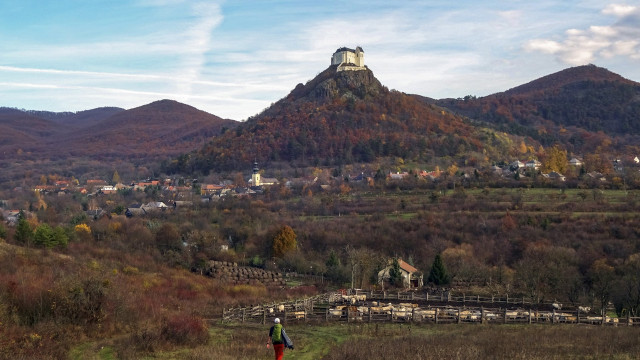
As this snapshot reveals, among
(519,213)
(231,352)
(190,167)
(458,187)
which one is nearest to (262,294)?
(231,352)

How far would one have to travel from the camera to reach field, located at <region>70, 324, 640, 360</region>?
15914 mm

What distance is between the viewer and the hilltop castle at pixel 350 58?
139 m

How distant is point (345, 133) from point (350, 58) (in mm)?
28198

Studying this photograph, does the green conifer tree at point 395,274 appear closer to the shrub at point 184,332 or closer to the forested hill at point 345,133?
the shrub at point 184,332

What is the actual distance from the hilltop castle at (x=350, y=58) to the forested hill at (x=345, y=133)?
8.92 feet

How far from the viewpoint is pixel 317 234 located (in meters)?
51.6

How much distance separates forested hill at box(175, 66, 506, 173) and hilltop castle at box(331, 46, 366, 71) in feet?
8.92

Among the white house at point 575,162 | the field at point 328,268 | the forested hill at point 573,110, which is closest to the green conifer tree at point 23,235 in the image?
the field at point 328,268

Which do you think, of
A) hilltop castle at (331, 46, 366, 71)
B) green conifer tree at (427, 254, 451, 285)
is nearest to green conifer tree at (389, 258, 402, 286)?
green conifer tree at (427, 254, 451, 285)

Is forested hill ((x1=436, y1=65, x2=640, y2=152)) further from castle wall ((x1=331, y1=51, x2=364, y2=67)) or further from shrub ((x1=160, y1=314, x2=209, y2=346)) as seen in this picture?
shrub ((x1=160, y1=314, x2=209, y2=346))

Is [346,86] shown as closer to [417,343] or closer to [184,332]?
[184,332]

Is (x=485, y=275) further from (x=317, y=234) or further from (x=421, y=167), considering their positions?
(x=421, y=167)

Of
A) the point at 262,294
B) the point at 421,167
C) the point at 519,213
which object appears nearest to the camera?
the point at 262,294

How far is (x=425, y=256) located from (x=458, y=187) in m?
25.4
